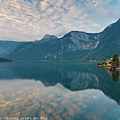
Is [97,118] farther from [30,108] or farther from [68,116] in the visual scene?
[30,108]

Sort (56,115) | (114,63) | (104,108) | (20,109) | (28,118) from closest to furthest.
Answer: (28,118) → (56,115) → (20,109) → (104,108) → (114,63)

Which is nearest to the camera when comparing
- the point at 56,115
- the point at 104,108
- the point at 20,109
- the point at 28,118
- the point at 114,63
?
the point at 28,118

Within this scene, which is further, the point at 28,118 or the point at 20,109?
the point at 20,109

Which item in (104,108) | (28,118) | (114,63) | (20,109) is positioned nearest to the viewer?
(28,118)

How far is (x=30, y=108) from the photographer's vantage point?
39312 mm

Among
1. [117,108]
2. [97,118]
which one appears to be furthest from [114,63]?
[97,118]

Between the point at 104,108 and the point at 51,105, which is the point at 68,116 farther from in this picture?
the point at 104,108

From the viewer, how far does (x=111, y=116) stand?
35812 mm

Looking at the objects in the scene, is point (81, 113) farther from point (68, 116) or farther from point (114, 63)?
point (114, 63)

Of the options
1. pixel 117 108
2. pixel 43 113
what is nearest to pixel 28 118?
pixel 43 113

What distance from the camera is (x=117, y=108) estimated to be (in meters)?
42.5

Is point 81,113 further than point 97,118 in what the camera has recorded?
Yes

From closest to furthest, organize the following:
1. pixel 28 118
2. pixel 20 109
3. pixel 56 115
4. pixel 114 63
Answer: pixel 28 118 < pixel 56 115 < pixel 20 109 < pixel 114 63

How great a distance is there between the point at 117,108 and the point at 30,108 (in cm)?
2261
